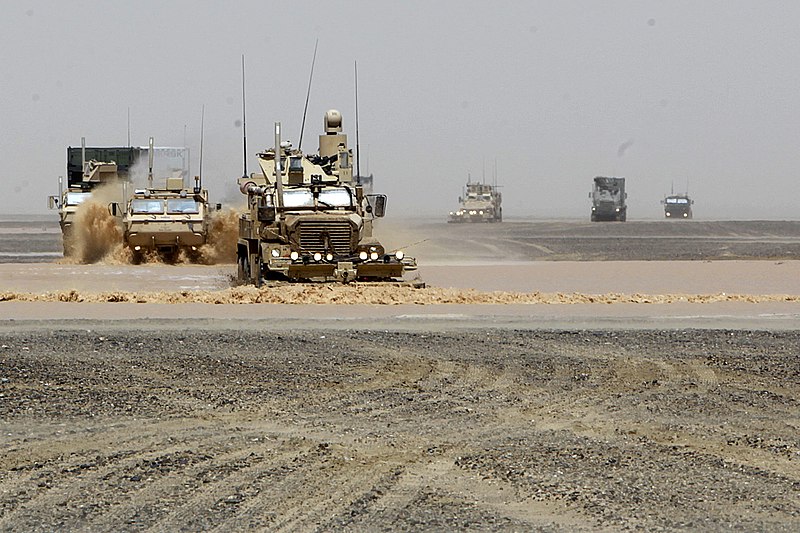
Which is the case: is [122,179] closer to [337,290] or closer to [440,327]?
[337,290]

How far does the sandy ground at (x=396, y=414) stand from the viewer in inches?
293

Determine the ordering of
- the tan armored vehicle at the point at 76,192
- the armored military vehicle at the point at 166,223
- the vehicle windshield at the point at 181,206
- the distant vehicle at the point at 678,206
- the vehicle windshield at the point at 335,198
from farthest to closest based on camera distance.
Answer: the distant vehicle at the point at 678,206
the tan armored vehicle at the point at 76,192
the vehicle windshield at the point at 181,206
the armored military vehicle at the point at 166,223
the vehicle windshield at the point at 335,198

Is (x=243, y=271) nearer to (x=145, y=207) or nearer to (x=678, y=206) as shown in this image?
(x=145, y=207)

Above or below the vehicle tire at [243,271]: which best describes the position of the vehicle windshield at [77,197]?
above

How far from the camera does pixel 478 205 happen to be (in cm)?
8994

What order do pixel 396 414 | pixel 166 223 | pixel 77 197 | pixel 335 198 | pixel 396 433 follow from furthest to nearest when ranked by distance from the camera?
1. pixel 77 197
2. pixel 166 223
3. pixel 335 198
4. pixel 396 414
5. pixel 396 433

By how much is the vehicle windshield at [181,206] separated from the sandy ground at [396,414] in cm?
1271

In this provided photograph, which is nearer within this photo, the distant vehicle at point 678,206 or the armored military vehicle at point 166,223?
the armored military vehicle at point 166,223

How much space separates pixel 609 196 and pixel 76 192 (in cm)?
6395

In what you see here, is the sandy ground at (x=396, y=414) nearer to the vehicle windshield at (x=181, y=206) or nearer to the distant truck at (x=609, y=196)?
the vehicle windshield at (x=181, y=206)

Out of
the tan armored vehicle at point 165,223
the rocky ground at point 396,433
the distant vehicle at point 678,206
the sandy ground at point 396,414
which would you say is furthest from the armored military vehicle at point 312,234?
the distant vehicle at point 678,206

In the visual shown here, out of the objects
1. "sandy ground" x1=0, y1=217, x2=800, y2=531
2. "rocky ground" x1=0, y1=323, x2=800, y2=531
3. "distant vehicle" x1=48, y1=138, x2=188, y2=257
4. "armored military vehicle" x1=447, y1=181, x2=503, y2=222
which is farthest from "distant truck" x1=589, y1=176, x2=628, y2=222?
"rocky ground" x1=0, y1=323, x2=800, y2=531

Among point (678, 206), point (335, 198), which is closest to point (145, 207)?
point (335, 198)

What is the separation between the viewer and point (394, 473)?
8344 millimetres
